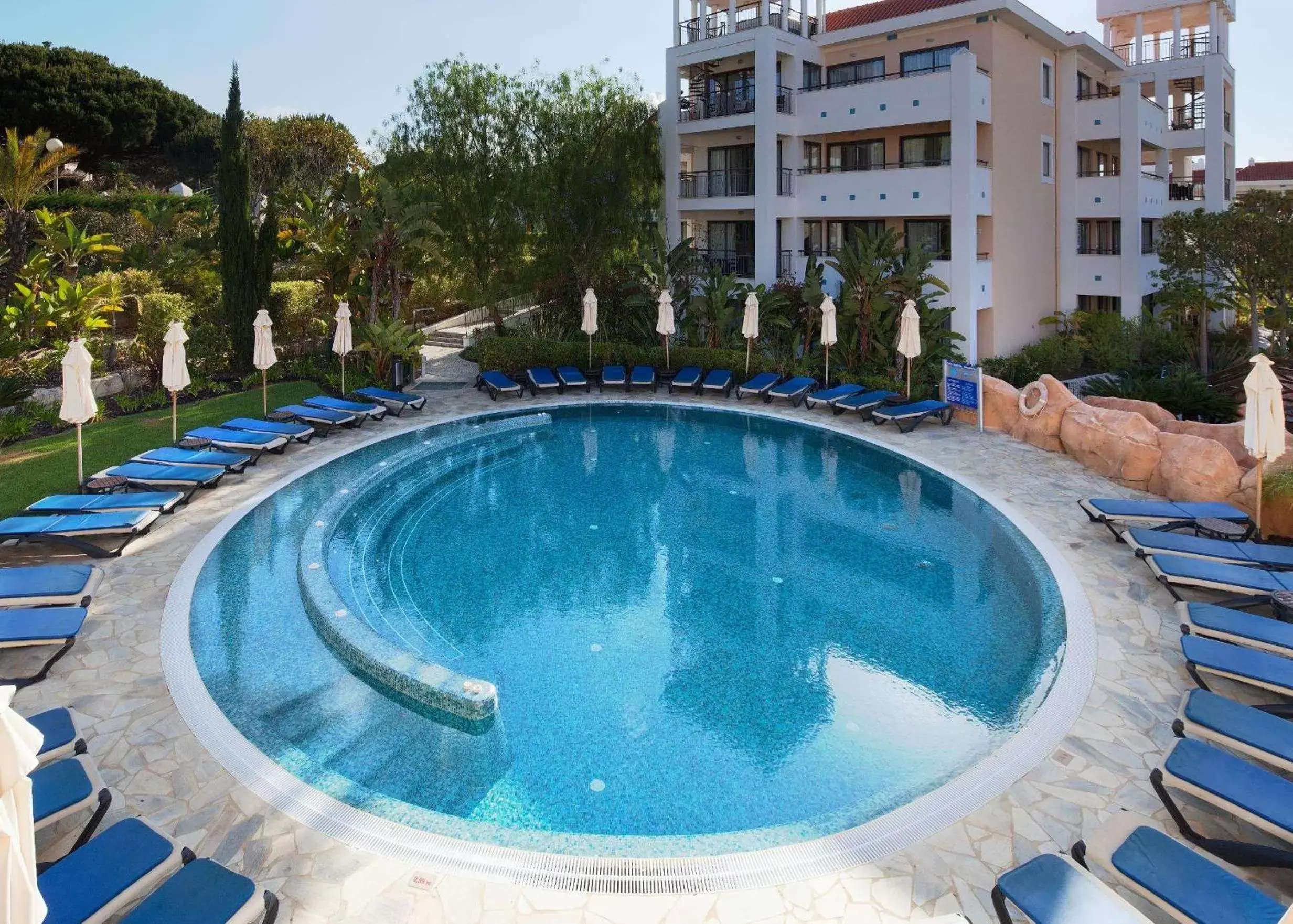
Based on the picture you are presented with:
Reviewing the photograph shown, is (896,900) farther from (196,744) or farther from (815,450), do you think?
(815,450)

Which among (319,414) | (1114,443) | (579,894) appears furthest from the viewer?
(319,414)

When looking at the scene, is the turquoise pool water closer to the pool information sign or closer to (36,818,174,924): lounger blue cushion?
(36,818,174,924): lounger blue cushion

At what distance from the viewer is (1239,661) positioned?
8469mm

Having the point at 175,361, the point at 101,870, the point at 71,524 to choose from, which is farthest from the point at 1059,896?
the point at 175,361

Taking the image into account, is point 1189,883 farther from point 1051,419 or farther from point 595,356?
point 595,356

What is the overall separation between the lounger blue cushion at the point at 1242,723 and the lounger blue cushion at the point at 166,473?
549 inches

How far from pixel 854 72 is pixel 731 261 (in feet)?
23.8

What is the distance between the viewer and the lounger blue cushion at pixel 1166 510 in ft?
41.2

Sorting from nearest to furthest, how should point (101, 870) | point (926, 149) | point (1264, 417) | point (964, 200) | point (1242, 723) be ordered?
point (101, 870)
point (1242, 723)
point (1264, 417)
point (964, 200)
point (926, 149)

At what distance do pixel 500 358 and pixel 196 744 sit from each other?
18120 mm

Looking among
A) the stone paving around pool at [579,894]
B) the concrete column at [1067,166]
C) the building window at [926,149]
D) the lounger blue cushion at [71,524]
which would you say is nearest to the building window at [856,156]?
the building window at [926,149]

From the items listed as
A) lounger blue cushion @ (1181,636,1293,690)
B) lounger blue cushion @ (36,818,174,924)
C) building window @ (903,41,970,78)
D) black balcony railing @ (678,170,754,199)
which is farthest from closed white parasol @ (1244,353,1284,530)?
black balcony railing @ (678,170,754,199)

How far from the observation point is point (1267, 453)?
11938 millimetres

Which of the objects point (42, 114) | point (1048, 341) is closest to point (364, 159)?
point (42, 114)
